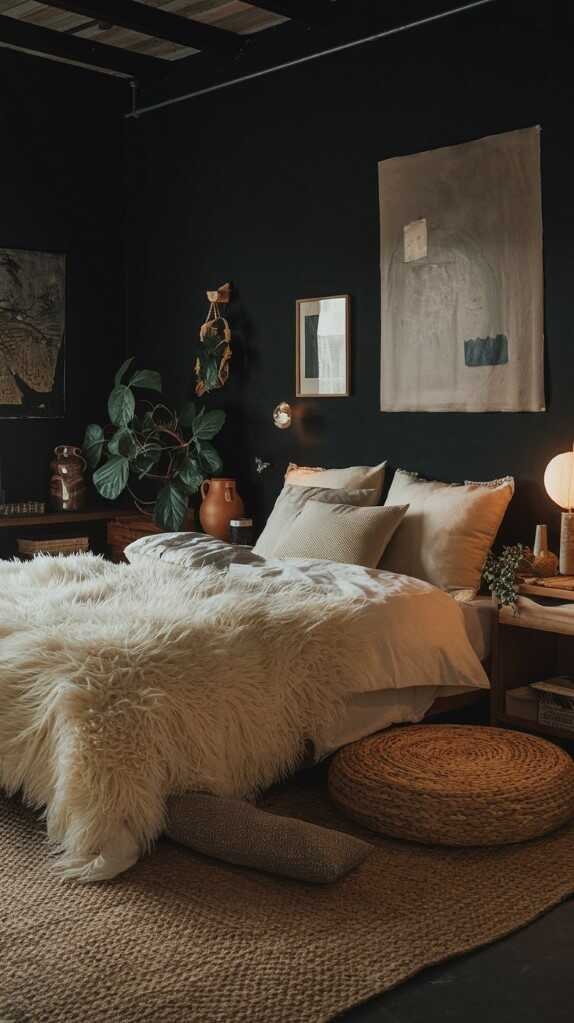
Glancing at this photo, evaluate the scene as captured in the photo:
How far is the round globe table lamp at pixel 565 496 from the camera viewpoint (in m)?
4.41

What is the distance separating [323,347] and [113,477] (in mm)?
1413

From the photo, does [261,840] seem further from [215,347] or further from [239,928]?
[215,347]

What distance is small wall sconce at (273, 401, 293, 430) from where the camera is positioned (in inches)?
234

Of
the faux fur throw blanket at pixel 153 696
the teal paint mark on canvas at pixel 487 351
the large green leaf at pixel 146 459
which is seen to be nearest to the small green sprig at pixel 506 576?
the faux fur throw blanket at pixel 153 696

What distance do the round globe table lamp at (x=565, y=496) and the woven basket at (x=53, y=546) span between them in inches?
113

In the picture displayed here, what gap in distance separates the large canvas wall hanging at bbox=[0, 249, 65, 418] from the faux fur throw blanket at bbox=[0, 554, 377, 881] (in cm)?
271

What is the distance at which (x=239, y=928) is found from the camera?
283 centimetres

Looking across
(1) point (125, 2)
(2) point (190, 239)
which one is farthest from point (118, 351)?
(1) point (125, 2)

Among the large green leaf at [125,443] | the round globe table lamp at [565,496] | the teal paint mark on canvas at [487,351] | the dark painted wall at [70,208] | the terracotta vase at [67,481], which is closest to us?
the round globe table lamp at [565,496]

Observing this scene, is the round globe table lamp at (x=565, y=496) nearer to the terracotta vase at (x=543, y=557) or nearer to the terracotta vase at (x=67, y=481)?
the terracotta vase at (x=543, y=557)

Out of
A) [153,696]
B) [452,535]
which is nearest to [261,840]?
[153,696]

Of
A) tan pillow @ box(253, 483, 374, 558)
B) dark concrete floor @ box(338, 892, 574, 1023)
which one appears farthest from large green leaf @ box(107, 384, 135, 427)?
dark concrete floor @ box(338, 892, 574, 1023)

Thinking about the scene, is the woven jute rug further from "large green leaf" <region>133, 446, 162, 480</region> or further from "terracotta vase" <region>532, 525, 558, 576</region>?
"large green leaf" <region>133, 446, 162, 480</region>

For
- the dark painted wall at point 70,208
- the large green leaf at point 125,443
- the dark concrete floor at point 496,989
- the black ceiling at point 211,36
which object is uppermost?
the black ceiling at point 211,36
